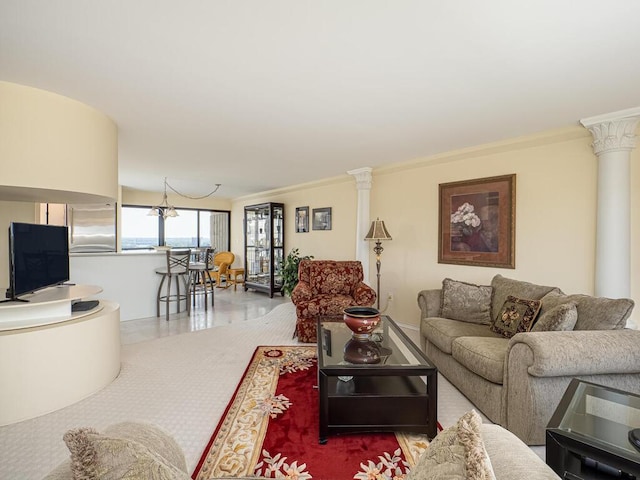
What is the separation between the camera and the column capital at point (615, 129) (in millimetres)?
2594

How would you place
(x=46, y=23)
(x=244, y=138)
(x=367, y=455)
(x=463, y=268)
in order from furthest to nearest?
(x=463, y=268), (x=244, y=138), (x=367, y=455), (x=46, y=23)

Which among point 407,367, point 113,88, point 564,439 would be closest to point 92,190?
point 113,88

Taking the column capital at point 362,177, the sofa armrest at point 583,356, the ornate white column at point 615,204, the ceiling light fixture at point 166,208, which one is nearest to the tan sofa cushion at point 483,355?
the sofa armrest at point 583,356

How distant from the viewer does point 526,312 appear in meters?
2.51

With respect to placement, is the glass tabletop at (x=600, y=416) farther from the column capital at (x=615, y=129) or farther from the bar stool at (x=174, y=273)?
the bar stool at (x=174, y=273)

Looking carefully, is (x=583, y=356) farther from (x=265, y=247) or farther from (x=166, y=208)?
(x=166, y=208)

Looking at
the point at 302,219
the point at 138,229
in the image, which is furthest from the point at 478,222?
the point at 138,229

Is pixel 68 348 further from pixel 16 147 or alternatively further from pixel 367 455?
pixel 367 455

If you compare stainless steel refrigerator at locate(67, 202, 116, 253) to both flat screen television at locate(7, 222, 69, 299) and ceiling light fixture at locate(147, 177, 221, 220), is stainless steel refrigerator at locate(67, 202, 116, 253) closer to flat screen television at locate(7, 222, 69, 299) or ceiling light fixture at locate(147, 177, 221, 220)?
ceiling light fixture at locate(147, 177, 221, 220)

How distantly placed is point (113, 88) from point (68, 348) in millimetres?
1957

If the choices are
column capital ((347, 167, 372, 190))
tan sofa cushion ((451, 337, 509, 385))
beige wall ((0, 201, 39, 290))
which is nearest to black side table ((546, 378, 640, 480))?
tan sofa cushion ((451, 337, 509, 385))

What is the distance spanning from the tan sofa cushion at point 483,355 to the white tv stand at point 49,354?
2912 millimetres

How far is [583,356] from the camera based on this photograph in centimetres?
180

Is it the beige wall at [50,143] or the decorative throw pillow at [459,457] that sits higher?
the beige wall at [50,143]
